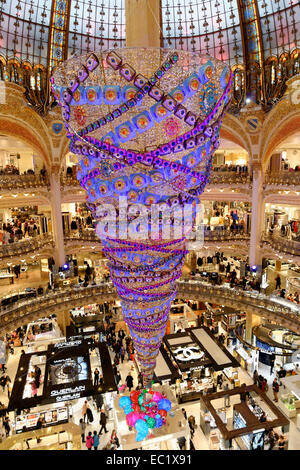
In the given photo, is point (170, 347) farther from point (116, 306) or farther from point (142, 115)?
point (142, 115)

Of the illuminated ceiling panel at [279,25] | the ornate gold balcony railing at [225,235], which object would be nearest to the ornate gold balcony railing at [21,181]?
the ornate gold balcony railing at [225,235]

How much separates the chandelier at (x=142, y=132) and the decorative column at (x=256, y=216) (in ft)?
58.4

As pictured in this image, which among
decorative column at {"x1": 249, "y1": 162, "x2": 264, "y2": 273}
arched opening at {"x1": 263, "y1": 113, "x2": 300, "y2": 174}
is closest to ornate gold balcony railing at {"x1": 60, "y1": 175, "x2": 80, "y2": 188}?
decorative column at {"x1": 249, "y1": 162, "x2": 264, "y2": 273}

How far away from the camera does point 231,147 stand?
22.7 metres

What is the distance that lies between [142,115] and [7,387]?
607 inches

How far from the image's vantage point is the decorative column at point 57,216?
20500 mm

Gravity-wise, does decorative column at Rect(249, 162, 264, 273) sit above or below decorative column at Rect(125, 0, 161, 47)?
below

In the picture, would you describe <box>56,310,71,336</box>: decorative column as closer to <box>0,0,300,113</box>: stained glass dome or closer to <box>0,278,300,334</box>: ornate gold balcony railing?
<box>0,278,300,334</box>: ornate gold balcony railing

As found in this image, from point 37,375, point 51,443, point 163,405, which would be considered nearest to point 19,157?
point 37,375

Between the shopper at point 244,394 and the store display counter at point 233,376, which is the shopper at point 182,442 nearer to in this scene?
the shopper at point 244,394

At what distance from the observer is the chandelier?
106 inches

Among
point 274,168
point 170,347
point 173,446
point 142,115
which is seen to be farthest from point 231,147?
point 142,115

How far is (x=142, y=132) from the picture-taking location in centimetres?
279

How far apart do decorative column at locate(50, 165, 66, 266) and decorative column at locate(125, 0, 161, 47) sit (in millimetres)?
17502
